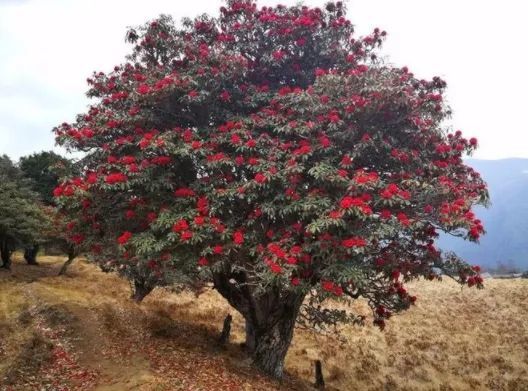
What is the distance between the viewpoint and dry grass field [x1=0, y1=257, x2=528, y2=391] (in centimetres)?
1371

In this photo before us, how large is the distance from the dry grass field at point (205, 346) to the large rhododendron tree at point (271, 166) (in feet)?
9.54

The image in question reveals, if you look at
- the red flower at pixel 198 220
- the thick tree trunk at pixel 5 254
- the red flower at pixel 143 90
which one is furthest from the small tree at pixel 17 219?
the red flower at pixel 198 220

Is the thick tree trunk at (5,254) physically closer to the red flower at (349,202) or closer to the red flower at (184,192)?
the red flower at (184,192)

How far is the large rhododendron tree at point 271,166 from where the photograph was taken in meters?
12.5

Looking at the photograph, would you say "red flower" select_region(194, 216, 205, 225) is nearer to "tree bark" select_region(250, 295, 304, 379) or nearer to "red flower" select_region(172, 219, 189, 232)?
"red flower" select_region(172, 219, 189, 232)

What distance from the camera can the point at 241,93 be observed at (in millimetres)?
15859

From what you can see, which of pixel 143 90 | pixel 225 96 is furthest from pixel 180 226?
pixel 225 96

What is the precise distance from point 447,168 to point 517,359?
18098mm

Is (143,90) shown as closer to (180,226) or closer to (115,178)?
(115,178)

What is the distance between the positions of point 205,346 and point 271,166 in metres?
9.04

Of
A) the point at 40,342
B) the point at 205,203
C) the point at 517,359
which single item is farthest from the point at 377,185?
the point at 517,359

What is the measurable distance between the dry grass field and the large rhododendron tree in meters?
2.91

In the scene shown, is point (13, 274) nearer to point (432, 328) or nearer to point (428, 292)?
point (432, 328)

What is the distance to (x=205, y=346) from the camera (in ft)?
59.8
